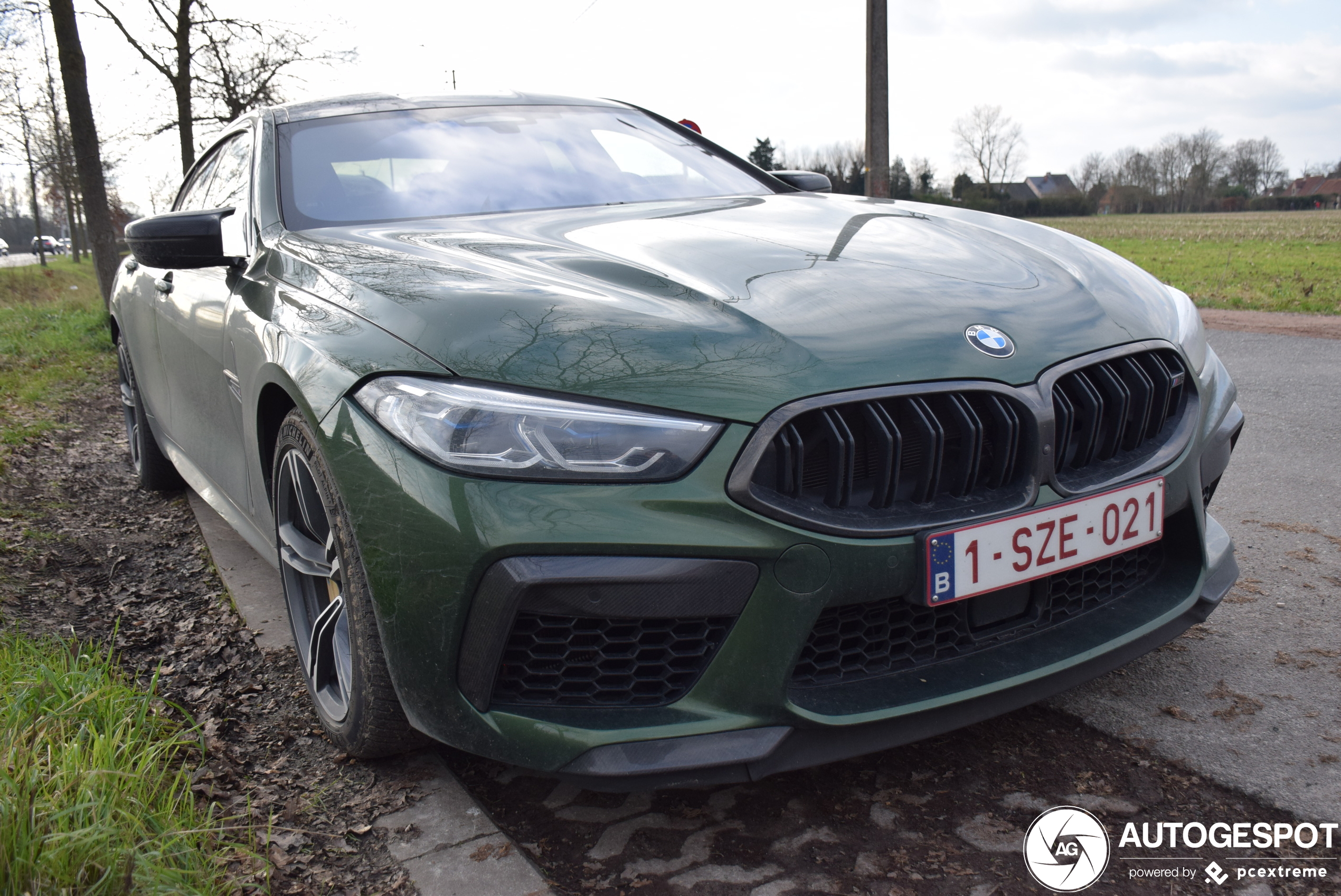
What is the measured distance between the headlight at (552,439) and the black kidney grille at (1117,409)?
0.70 meters

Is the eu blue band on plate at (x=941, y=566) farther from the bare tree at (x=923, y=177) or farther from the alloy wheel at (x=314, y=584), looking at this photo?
the bare tree at (x=923, y=177)

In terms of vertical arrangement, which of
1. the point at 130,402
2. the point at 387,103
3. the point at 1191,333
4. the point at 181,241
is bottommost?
the point at 130,402

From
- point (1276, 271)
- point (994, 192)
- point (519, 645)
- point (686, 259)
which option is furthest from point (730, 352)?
point (994, 192)

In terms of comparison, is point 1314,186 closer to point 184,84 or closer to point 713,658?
point 184,84

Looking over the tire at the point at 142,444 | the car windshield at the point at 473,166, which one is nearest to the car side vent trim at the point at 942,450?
the car windshield at the point at 473,166

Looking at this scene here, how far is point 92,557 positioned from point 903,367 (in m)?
3.18

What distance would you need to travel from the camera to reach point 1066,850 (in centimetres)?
169

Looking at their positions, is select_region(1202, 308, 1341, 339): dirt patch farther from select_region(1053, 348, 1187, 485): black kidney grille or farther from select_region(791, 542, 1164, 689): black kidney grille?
select_region(791, 542, 1164, 689): black kidney grille

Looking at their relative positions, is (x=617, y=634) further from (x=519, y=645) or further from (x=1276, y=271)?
(x=1276, y=271)

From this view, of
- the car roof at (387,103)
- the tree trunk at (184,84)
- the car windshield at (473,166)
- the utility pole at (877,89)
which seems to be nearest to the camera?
the car windshield at (473,166)

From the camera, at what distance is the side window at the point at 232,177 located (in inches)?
113

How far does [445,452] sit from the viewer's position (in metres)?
1.58

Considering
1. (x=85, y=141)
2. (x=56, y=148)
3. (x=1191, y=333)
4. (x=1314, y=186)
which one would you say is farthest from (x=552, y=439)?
(x=1314, y=186)

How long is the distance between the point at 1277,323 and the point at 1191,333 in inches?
295
